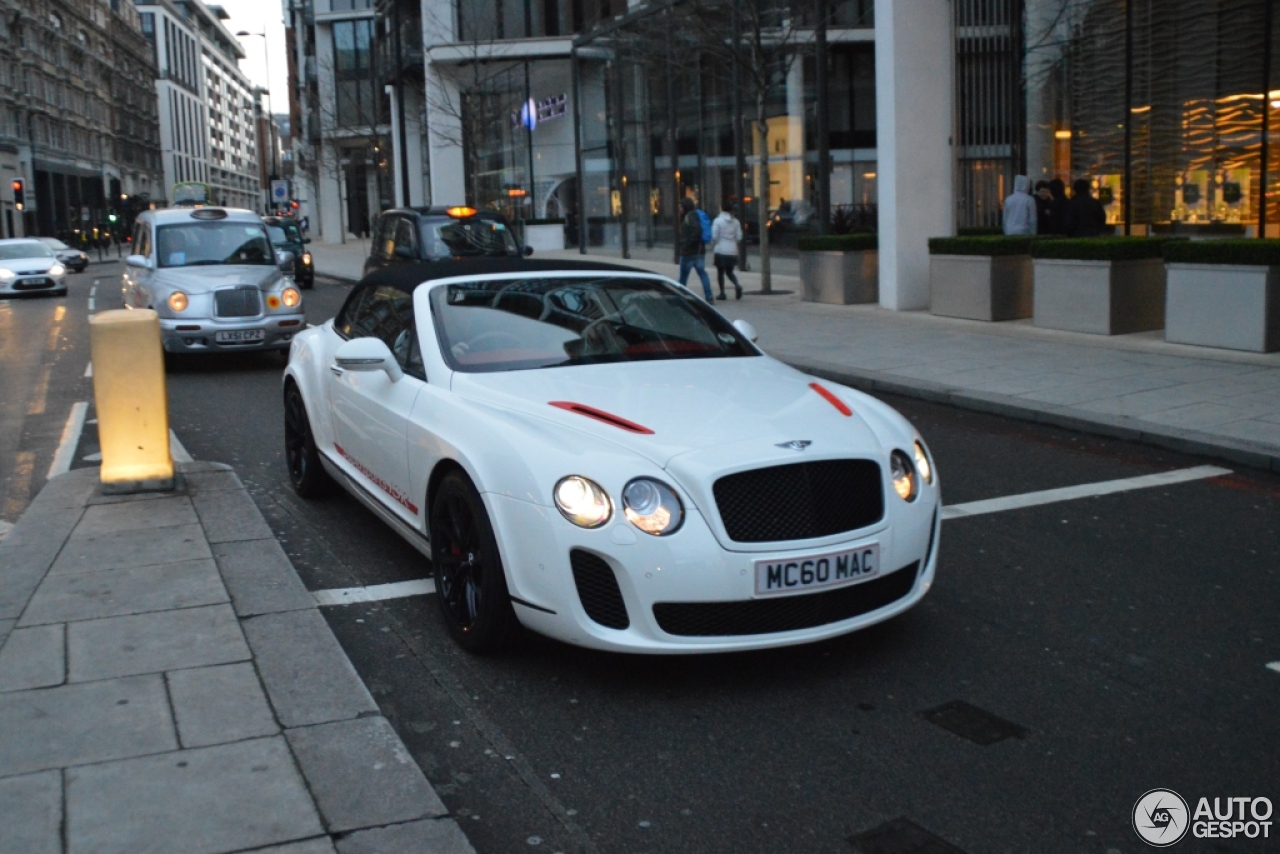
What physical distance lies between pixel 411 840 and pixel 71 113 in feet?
335

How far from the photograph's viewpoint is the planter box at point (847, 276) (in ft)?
66.3

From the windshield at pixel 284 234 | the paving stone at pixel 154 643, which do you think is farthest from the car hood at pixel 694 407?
the windshield at pixel 284 234

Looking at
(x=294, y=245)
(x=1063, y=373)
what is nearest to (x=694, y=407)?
(x=1063, y=373)

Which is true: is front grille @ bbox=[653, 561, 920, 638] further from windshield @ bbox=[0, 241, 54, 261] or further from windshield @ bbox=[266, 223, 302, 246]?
windshield @ bbox=[0, 241, 54, 261]

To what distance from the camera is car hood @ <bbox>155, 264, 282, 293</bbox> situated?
14.8 m

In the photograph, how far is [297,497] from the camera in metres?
7.95

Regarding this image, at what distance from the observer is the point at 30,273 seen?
31.6 metres

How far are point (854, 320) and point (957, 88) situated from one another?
4.51 m

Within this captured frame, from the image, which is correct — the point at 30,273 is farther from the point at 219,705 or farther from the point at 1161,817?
the point at 1161,817

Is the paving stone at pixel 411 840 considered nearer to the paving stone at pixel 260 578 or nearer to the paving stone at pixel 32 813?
the paving stone at pixel 32 813

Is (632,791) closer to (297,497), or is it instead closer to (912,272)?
(297,497)

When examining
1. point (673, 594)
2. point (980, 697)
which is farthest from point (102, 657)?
point (980, 697)

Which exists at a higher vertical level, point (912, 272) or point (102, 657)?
point (912, 272)

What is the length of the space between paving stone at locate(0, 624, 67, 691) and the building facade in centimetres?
6633
